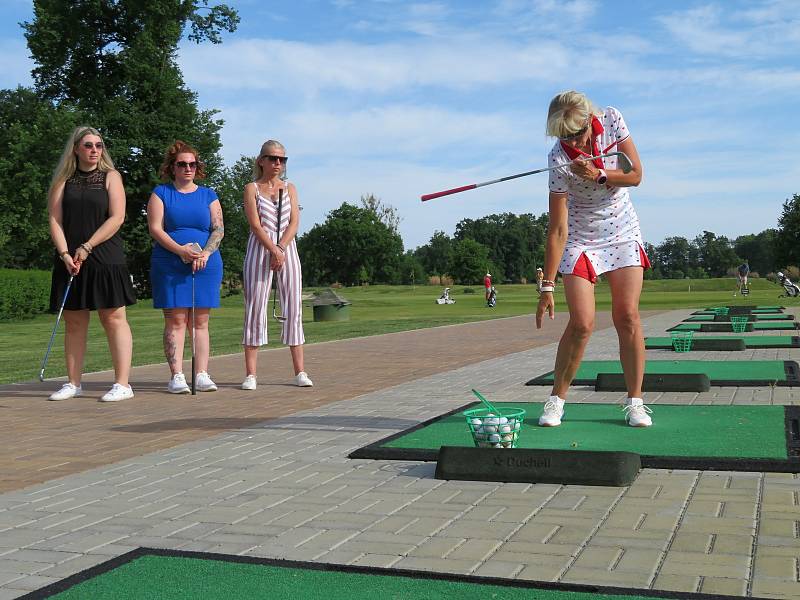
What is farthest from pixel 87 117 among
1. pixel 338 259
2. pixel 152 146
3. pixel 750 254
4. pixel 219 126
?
pixel 750 254

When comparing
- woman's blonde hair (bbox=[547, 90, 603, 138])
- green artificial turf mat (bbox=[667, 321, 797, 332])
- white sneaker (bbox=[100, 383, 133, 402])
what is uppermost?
woman's blonde hair (bbox=[547, 90, 603, 138])

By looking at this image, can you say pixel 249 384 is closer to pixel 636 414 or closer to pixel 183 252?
pixel 183 252

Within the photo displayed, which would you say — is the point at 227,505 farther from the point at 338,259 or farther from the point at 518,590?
the point at 338,259

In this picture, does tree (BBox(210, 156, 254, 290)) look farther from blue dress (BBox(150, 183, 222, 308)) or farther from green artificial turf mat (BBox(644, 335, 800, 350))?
blue dress (BBox(150, 183, 222, 308))

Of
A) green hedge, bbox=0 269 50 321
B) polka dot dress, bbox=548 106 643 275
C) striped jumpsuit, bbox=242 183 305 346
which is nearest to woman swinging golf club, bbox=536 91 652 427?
polka dot dress, bbox=548 106 643 275

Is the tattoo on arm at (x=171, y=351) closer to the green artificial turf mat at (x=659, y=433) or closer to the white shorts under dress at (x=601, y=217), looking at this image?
the green artificial turf mat at (x=659, y=433)

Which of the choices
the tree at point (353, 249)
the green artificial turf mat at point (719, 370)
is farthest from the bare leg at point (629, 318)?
the tree at point (353, 249)

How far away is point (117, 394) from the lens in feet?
25.6

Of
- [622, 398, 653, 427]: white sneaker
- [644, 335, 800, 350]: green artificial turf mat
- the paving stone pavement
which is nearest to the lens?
the paving stone pavement

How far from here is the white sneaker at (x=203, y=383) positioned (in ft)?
27.5

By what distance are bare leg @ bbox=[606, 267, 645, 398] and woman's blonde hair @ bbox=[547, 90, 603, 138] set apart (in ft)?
2.92

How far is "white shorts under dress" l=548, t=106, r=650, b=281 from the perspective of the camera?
516 cm

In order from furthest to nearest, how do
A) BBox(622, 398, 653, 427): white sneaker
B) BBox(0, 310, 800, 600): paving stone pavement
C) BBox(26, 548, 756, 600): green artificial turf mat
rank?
BBox(622, 398, 653, 427): white sneaker, BBox(0, 310, 800, 600): paving stone pavement, BBox(26, 548, 756, 600): green artificial turf mat

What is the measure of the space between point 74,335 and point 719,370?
19.8 feet
